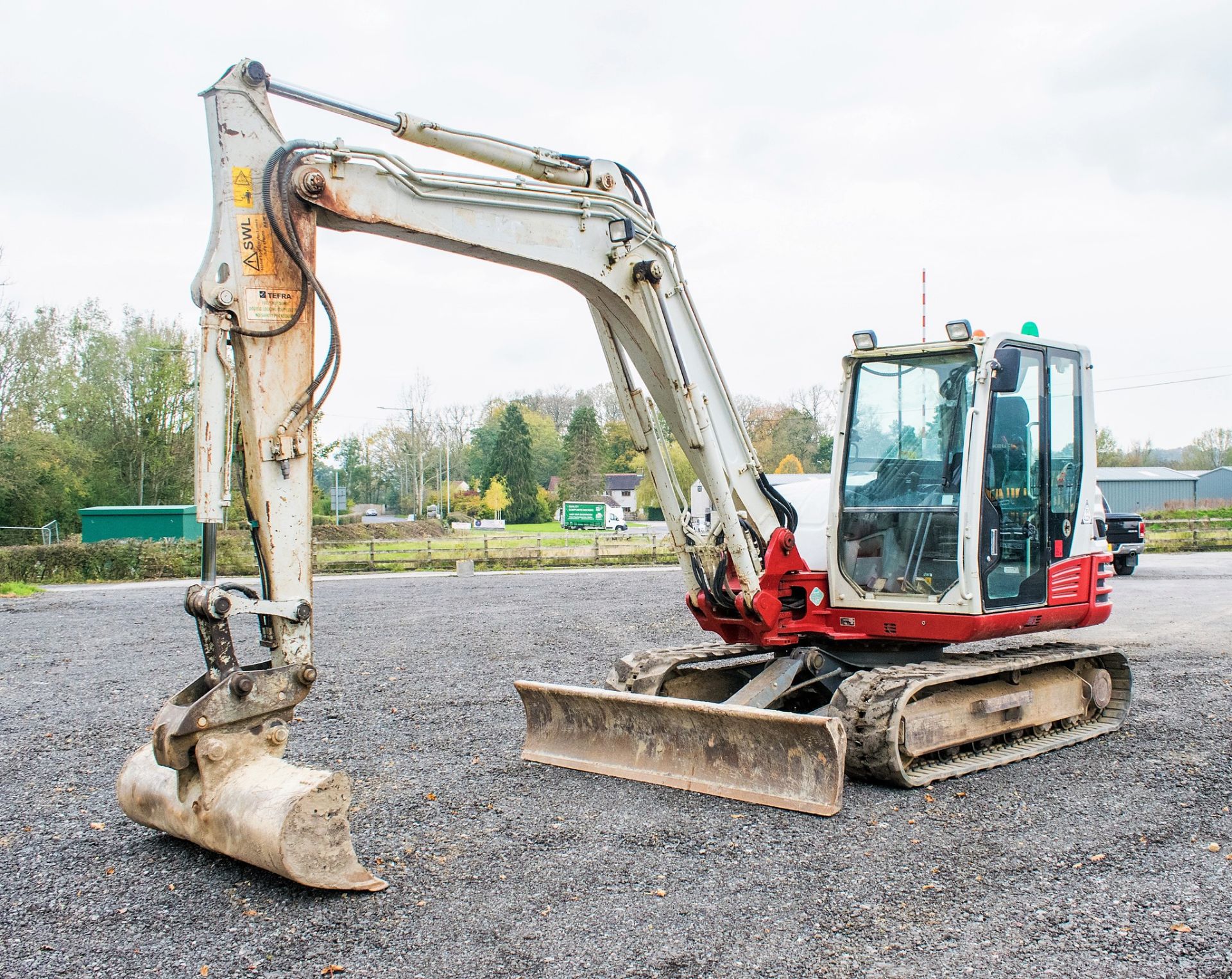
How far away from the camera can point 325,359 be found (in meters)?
5.00

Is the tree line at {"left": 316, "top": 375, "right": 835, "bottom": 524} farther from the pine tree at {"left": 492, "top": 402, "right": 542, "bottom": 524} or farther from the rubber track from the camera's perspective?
the rubber track

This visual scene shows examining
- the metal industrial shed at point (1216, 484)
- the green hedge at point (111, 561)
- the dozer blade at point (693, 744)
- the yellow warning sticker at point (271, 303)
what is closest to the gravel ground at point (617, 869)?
the dozer blade at point (693, 744)

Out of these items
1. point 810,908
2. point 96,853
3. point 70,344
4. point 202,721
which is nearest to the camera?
point 810,908

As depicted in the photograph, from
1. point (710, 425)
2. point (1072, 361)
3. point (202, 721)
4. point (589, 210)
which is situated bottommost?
point (202, 721)

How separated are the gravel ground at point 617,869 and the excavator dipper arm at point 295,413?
0.27 m

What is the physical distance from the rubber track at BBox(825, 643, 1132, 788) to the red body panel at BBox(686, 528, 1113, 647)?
0.23 meters

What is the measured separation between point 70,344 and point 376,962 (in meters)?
45.1

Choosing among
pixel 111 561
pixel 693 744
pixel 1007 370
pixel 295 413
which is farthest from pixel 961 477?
pixel 111 561

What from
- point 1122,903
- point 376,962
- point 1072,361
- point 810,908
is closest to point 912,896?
point 810,908

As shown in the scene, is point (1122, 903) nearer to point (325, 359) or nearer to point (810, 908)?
point (810, 908)

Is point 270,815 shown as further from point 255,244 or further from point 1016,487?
point 1016,487

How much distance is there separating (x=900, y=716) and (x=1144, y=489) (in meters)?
57.0

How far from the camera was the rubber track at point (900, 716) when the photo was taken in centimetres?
589

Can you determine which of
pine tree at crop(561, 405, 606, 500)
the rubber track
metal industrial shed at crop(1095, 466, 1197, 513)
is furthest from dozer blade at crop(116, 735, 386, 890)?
pine tree at crop(561, 405, 606, 500)
